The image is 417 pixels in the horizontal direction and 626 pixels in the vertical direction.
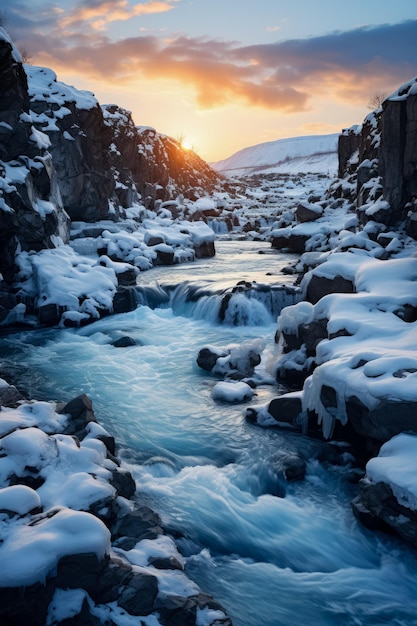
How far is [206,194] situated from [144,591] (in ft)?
202

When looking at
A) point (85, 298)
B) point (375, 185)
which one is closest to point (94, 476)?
point (85, 298)

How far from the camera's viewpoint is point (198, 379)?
10453mm

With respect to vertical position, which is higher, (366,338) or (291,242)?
(291,242)

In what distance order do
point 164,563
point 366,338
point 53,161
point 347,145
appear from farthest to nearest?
1. point 347,145
2. point 53,161
3. point 366,338
4. point 164,563

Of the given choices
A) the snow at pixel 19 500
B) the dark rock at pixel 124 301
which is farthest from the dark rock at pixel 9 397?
the dark rock at pixel 124 301

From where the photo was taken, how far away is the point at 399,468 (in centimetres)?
529

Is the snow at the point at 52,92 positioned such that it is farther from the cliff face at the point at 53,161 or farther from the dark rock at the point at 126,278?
the dark rock at the point at 126,278

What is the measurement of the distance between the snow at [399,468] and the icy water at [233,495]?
0.64 metres

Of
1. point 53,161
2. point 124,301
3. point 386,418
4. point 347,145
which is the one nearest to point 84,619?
point 386,418

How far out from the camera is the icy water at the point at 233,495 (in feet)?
15.2

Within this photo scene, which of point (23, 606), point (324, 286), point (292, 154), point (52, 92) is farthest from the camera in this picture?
point (292, 154)

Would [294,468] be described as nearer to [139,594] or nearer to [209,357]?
[139,594]

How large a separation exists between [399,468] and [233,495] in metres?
2.13

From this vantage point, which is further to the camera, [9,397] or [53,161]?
[53,161]
